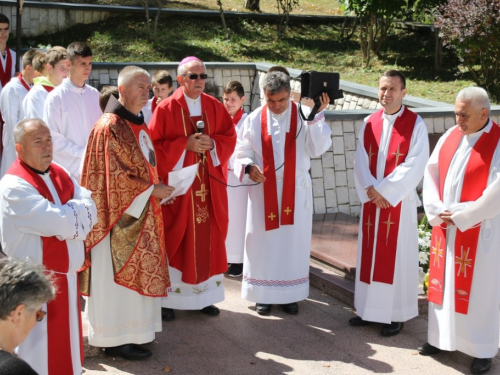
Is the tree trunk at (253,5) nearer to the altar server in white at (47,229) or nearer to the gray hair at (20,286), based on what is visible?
the altar server in white at (47,229)

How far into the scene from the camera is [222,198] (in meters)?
6.33

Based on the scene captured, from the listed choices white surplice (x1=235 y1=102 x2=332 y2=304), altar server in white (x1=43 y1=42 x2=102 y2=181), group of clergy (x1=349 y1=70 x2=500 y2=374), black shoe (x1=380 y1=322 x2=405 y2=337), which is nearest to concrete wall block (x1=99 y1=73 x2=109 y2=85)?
altar server in white (x1=43 y1=42 x2=102 y2=181)

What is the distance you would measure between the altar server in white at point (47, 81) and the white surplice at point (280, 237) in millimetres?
1980

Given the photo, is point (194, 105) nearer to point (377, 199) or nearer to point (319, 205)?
point (377, 199)

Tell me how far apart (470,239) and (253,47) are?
11.9 metres

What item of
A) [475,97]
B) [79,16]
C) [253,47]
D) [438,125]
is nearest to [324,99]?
[475,97]

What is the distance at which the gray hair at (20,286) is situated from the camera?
2.94 metres

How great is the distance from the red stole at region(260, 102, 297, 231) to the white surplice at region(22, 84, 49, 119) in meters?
2.14

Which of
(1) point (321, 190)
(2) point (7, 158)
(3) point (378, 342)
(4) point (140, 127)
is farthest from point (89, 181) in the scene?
(1) point (321, 190)

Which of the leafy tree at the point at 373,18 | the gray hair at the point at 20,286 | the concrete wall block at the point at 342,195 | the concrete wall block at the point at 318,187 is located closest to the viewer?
the gray hair at the point at 20,286

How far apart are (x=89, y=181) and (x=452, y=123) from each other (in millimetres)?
5264

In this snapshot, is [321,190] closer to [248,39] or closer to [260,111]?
[260,111]

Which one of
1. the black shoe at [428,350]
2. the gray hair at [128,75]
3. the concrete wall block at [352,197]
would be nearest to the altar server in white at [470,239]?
the black shoe at [428,350]

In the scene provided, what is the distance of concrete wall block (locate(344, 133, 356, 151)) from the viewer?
8812 mm
